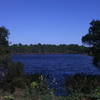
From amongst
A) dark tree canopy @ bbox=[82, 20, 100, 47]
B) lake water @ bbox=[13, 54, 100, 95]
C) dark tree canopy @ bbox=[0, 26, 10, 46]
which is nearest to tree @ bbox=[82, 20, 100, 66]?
dark tree canopy @ bbox=[82, 20, 100, 47]

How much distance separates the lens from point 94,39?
22.0 m

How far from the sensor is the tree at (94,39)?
863 inches

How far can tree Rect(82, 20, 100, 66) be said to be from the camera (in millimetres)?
21930

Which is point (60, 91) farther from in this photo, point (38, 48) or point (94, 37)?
point (38, 48)

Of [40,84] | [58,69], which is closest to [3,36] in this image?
[58,69]

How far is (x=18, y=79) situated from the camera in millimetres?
18000

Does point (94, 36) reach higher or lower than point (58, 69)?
higher

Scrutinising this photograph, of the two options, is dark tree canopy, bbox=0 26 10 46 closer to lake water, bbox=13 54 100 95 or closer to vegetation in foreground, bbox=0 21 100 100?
lake water, bbox=13 54 100 95

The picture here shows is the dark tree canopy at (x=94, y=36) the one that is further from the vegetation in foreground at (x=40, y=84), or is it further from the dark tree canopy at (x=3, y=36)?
the dark tree canopy at (x=3, y=36)

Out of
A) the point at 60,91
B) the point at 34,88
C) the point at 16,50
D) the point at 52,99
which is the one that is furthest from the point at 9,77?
the point at 16,50

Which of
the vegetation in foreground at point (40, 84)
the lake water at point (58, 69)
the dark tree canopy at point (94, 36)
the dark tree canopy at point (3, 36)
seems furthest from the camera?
the dark tree canopy at point (3, 36)

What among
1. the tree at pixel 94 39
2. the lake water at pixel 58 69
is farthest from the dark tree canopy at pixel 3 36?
the tree at pixel 94 39

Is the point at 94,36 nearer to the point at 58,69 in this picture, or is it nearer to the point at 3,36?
the point at 3,36

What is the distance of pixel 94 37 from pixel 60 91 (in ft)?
24.2
